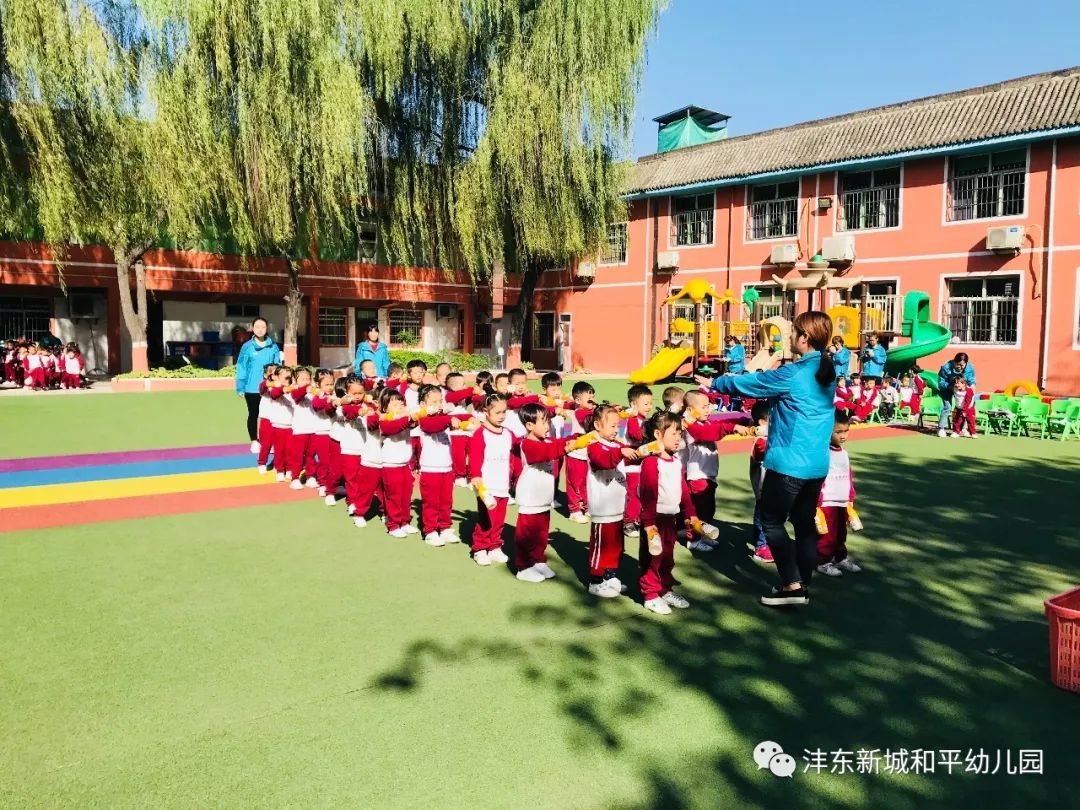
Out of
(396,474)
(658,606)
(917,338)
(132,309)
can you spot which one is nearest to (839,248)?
(917,338)

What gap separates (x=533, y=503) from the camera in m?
5.44

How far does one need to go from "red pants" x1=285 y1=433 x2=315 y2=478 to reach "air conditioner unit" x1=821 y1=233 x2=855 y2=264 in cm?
1791

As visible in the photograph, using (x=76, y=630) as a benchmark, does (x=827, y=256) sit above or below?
above

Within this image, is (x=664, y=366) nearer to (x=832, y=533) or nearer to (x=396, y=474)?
(x=396, y=474)

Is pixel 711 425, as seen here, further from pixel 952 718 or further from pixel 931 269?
pixel 931 269

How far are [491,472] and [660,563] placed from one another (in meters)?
1.58

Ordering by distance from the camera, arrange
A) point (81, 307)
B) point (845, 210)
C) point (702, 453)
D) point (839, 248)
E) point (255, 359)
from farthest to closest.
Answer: point (81, 307) → point (845, 210) → point (839, 248) → point (255, 359) → point (702, 453)

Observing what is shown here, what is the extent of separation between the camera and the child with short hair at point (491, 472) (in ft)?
19.0

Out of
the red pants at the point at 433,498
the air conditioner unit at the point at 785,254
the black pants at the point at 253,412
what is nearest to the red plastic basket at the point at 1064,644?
the red pants at the point at 433,498

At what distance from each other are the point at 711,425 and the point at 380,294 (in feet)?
81.7

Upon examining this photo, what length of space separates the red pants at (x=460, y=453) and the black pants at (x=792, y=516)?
384cm

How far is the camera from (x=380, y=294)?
29.2m

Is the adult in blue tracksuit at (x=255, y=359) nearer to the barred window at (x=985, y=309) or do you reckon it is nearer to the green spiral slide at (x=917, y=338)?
the green spiral slide at (x=917, y=338)

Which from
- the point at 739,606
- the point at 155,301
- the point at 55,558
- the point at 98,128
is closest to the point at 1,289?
the point at 155,301
